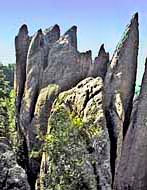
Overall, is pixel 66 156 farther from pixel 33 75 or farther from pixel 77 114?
pixel 33 75

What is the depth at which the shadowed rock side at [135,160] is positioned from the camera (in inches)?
1319

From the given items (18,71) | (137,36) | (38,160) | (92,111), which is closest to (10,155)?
(92,111)

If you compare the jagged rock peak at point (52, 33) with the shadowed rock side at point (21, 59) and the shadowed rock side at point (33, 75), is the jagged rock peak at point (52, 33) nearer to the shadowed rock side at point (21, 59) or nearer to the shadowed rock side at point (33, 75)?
the shadowed rock side at point (33, 75)

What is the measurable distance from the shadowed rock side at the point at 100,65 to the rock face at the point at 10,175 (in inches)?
884

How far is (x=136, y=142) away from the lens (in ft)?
111

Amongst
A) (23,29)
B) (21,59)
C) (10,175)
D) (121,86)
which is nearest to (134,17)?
(121,86)

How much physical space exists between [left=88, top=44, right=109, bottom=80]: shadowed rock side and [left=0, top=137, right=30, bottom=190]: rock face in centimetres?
2246

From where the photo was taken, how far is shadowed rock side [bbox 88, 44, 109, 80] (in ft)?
125

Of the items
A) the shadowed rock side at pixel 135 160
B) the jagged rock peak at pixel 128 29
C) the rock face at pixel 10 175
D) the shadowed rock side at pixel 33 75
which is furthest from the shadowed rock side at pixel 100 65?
the rock face at pixel 10 175

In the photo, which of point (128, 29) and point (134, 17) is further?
point (134, 17)

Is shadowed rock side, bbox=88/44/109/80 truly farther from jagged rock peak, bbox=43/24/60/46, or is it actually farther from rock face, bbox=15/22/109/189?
jagged rock peak, bbox=43/24/60/46

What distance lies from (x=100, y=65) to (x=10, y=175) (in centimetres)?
2367

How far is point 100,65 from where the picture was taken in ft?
126

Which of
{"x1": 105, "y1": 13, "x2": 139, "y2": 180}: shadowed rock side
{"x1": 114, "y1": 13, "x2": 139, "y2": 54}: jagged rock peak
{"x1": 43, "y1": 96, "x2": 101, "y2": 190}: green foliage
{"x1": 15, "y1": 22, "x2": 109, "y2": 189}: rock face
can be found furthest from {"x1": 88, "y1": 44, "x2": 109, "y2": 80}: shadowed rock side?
{"x1": 43, "y1": 96, "x2": 101, "y2": 190}: green foliage
